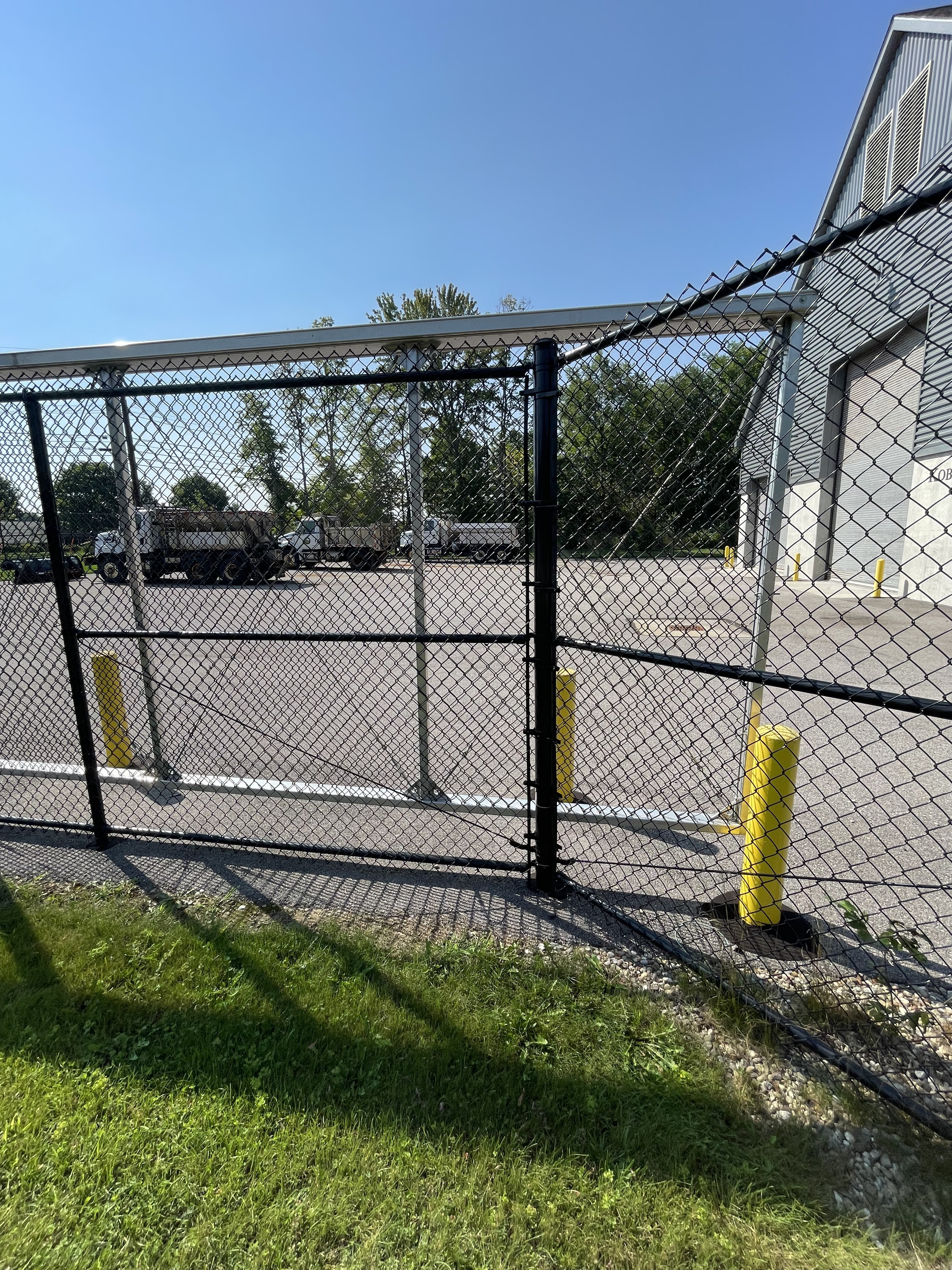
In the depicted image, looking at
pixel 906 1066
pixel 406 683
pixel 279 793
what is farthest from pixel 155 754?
pixel 906 1066

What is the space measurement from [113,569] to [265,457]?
156cm

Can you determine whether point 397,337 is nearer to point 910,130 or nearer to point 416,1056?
point 416,1056

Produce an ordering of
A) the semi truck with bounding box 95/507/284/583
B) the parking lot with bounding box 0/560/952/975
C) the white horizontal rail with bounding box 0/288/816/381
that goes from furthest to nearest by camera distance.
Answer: the semi truck with bounding box 95/507/284/583 < the parking lot with bounding box 0/560/952/975 < the white horizontal rail with bounding box 0/288/816/381

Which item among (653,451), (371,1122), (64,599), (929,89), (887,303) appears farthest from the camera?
(929,89)

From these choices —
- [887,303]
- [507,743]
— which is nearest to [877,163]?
[507,743]

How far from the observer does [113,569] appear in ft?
12.5

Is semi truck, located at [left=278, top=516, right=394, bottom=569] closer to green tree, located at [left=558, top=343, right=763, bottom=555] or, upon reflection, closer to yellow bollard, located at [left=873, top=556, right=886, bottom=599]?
green tree, located at [left=558, top=343, right=763, bottom=555]

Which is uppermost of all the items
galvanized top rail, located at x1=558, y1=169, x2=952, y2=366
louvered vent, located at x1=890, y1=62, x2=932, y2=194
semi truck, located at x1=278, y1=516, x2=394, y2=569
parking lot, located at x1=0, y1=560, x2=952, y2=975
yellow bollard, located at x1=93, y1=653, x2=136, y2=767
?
louvered vent, located at x1=890, y1=62, x2=932, y2=194

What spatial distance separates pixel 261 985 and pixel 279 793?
1295mm

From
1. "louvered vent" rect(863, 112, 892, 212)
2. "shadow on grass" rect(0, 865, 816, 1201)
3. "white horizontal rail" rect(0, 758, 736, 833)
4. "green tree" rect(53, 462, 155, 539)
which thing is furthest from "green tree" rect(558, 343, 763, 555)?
"louvered vent" rect(863, 112, 892, 212)

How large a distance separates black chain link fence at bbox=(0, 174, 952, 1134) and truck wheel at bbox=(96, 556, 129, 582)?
0.02 metres

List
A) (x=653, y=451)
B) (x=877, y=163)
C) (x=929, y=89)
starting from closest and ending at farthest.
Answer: (x=653, y=451), (x=929, y=89), (x=877, y=163)

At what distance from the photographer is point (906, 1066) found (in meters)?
1.84

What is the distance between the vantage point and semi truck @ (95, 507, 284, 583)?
10.6 feet
